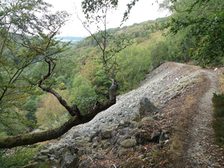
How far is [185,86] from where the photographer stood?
2912 centimetres

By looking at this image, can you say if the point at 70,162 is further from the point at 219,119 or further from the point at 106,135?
the point at 219,119

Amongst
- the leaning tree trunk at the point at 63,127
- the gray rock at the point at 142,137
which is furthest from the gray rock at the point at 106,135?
the leaning tree trunk at the point at 63,127

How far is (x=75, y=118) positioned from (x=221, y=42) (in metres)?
4.97

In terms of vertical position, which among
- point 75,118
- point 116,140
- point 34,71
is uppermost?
point 34,71

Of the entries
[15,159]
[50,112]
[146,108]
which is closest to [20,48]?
[15,159]

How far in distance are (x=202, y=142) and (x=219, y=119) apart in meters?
3.00

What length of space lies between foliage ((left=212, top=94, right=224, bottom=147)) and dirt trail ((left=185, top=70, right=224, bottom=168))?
8.9 inches

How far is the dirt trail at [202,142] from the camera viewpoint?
12.9 meters

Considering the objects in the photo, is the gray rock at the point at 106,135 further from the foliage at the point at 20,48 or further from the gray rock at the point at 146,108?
the foliage at the point at 20,48

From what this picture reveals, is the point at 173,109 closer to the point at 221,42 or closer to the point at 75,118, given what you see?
the point at 221,42

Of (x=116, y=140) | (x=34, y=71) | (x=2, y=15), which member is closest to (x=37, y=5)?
(x=2, y=15)

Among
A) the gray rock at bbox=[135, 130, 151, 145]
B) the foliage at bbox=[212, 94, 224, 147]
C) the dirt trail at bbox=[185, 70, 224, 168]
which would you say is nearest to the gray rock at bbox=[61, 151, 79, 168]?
the gray rock at bbox=[135, 130, 151, 145]

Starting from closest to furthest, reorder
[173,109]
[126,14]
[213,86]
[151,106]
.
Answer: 1. [126,14]
2. [173,109]
3. [151,106]
4. [213,86]

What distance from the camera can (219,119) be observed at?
56.7 ft
